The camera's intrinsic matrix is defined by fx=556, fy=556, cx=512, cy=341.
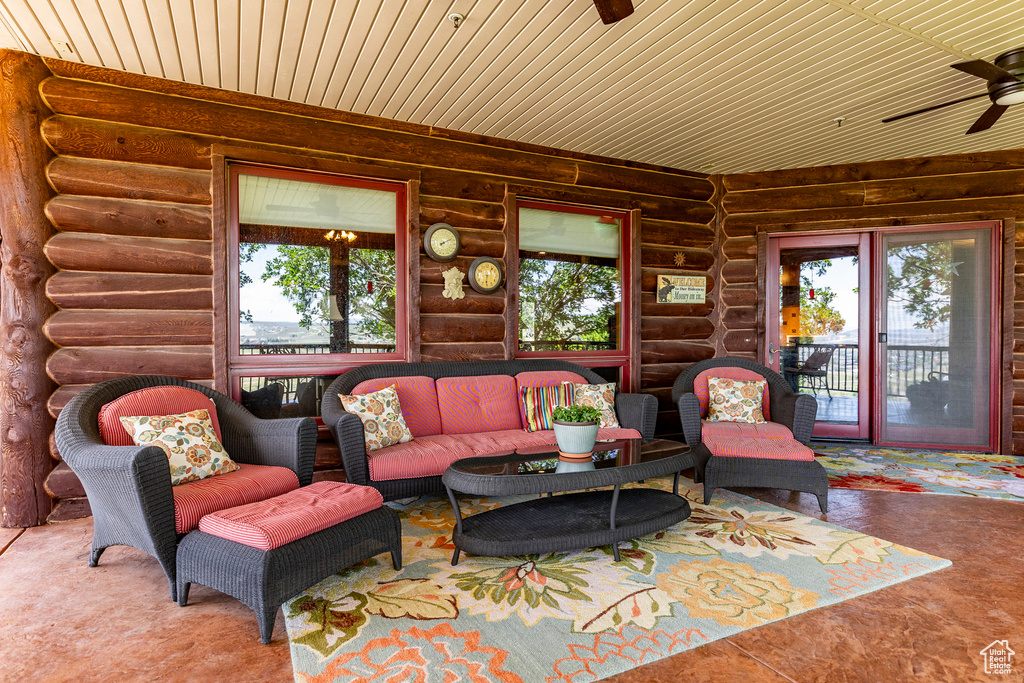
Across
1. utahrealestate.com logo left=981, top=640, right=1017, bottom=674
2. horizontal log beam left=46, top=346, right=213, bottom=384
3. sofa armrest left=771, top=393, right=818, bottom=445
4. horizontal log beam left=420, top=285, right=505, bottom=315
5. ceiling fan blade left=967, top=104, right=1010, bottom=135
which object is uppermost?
ceiling fan blade left=967, top=104, right=1010, bottom=135

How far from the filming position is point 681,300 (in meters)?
5.90

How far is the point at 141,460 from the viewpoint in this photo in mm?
2322

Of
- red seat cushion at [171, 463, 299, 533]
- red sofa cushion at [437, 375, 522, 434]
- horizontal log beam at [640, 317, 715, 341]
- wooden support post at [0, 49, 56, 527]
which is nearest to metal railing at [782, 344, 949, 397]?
horizontal log beam at [640, 317, 715, 341]

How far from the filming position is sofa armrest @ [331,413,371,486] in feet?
10.9

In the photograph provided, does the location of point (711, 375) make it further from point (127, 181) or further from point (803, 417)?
point (127, 181)

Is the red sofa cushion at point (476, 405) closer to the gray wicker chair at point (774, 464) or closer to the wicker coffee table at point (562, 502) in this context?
the wicker coffee table at point (562, 502)

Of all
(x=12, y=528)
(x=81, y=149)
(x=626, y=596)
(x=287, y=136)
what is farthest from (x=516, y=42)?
(x=12, y=528)

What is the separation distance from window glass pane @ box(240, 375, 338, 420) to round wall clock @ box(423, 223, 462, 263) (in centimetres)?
127

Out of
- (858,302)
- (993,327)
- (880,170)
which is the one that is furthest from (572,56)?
(993,327)

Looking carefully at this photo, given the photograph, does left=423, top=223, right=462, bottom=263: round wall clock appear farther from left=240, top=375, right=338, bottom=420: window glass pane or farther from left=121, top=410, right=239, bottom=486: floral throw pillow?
left=121, top=410, right=239, bottom=486: floral throw pillow

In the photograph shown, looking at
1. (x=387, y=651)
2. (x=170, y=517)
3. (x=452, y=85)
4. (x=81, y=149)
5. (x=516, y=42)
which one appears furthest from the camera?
(x=452, y=85)

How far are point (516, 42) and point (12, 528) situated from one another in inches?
167

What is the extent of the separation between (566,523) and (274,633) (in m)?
1.42

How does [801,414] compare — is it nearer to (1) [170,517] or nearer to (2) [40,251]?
(1) [170,517]
